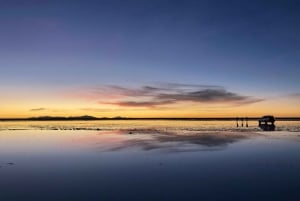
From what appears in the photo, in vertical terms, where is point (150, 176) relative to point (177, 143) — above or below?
below

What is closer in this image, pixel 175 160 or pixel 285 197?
pixel 285 197

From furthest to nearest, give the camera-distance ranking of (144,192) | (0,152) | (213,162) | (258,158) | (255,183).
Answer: (0,152), (258,158), (213,162), (255,183), (144,192)

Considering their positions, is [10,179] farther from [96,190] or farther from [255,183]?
[255,183]

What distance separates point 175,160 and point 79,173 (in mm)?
6553

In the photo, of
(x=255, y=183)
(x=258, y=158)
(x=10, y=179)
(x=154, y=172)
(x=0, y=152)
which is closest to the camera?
(x=255, y=183)

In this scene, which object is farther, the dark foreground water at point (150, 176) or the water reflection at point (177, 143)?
the water reflection at point (177, 143)

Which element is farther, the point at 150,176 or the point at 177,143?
the point at 177,143

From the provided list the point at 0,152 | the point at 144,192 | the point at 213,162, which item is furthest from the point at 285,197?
the point at 0,152

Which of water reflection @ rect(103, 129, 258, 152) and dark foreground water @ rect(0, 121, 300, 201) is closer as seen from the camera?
dark foreground water @ rect(0, 121, 300, 201)

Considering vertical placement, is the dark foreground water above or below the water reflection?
below

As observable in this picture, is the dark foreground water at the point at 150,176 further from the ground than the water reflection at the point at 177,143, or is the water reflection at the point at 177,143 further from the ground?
the water reflection at the point at 177,143

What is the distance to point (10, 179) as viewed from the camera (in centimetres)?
1547

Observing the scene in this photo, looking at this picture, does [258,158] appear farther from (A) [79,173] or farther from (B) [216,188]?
(A) [79,173]

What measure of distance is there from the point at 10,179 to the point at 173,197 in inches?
302
